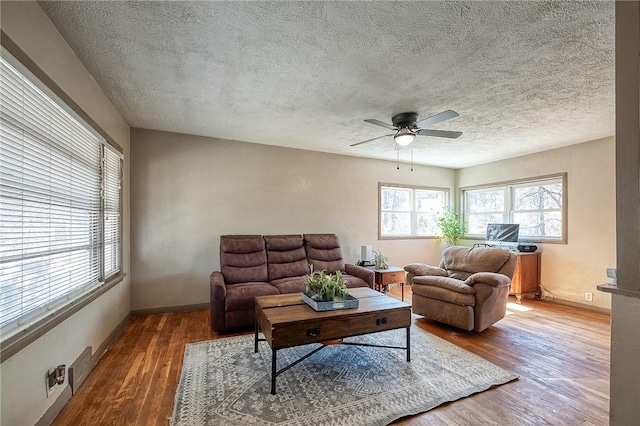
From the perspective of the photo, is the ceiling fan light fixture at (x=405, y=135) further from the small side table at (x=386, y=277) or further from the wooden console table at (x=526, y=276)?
the wooden console table at (x=526, y=276)

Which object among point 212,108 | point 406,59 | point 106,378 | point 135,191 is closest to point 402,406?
point 106,378

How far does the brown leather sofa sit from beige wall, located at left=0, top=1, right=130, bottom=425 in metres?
1.12

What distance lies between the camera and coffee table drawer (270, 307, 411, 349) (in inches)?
84.4

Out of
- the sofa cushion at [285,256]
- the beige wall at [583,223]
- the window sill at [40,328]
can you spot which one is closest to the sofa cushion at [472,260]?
the beige wall at [583,223]

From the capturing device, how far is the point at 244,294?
132 inches

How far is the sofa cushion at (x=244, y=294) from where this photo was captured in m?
3.28

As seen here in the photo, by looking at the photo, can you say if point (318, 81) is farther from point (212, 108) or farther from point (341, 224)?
point (341, 224)

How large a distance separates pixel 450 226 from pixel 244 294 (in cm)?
458

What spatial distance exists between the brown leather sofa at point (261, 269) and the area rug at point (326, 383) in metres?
0.37

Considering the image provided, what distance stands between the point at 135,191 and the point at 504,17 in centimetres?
424

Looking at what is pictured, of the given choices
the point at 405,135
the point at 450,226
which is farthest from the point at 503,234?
the point at 405,135

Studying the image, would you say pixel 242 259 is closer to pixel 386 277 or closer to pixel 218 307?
pixel 218 307

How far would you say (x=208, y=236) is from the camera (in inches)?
169

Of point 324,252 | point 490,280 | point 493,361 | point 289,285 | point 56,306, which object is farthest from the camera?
point 324,252
